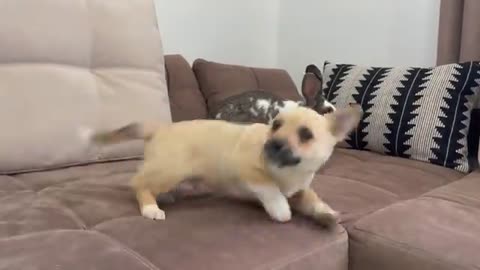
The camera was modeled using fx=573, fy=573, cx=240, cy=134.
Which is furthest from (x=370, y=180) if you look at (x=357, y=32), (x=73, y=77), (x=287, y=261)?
(x=357, y=32)

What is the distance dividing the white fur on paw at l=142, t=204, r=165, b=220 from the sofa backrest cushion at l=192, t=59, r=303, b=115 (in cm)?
87

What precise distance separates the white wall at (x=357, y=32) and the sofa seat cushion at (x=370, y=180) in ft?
2.76

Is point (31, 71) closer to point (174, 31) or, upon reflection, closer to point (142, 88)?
point (142, 88)

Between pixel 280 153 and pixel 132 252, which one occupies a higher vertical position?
pixel 280 153

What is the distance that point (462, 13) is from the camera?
223 centimetres

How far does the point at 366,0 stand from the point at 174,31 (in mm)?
902

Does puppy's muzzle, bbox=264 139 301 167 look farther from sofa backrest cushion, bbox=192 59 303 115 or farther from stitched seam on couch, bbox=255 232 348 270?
sofa backrest cushion, bbox=192 59 303 115

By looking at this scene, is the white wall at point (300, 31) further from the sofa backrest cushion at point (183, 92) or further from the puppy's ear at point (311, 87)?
the puppy's ear at point (311, 87)

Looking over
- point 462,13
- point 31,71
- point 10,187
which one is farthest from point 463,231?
point 462,13

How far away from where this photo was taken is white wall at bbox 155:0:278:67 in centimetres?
→ 247

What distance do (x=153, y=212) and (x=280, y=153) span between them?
0.90 ft

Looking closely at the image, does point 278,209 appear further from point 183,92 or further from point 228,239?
point 183,92

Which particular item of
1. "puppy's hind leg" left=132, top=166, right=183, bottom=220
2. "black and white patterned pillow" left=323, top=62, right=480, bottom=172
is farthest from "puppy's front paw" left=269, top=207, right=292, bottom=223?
"black and white patterned pillow" left=323, top=62, right=480, bottom=172

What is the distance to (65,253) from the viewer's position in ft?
2.89
